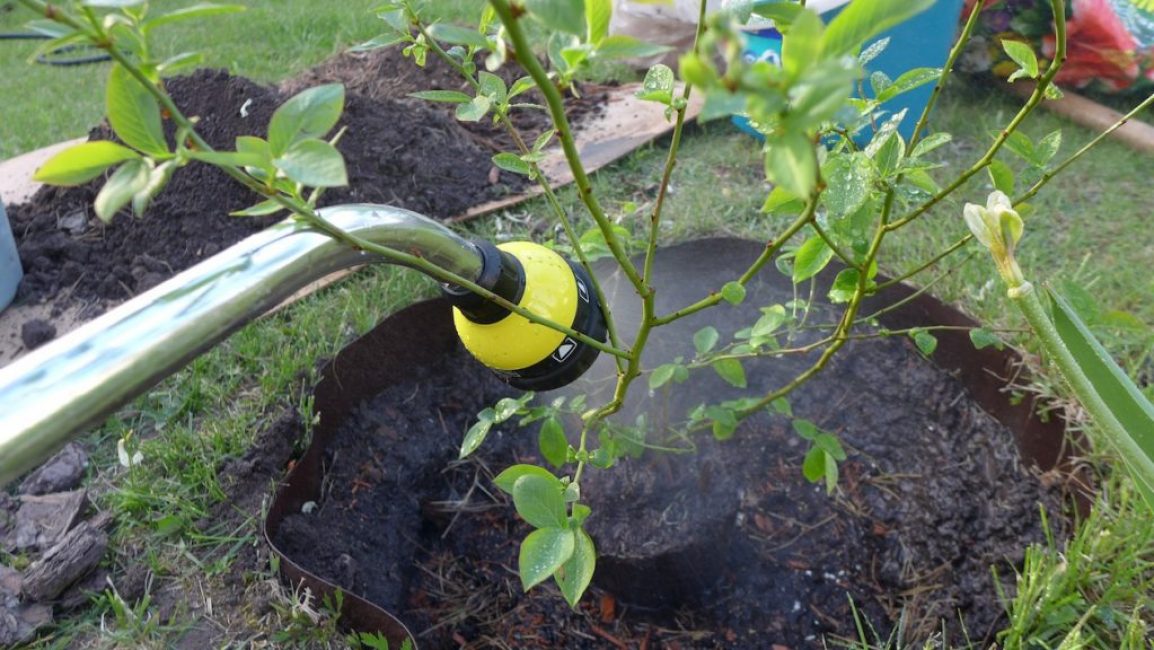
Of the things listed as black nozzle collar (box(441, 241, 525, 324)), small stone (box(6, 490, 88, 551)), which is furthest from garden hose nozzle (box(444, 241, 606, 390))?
small stone (box(6, 490, 88, 551))

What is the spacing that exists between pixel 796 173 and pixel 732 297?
1.55 ft

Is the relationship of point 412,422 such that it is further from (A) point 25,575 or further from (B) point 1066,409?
(B) point 1066,409

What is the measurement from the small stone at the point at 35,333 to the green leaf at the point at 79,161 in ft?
5.30

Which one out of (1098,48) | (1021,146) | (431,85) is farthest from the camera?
(431,85)

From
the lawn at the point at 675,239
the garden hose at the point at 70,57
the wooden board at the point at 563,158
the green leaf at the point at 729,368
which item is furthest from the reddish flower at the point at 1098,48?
the garden hose at the point at 70,57

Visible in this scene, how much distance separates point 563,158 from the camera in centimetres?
251

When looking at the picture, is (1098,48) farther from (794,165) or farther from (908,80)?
(794,165)

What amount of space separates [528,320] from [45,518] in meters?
1.02

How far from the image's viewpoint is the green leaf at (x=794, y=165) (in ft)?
1.34

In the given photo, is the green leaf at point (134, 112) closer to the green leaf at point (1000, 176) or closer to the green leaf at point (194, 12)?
the green leaf at point (194, 12)

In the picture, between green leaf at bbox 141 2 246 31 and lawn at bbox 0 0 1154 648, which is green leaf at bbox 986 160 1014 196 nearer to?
lawn at bbox 0 0 1154 648

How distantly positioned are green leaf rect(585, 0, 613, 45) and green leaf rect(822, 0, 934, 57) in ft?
0.55

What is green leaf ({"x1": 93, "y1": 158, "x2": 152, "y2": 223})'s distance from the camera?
426 millimetres

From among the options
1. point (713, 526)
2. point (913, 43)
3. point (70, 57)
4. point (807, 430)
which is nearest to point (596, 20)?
point (807, 430)
